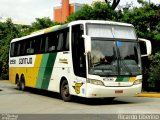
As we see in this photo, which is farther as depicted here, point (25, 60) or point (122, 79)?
point (25, 60)

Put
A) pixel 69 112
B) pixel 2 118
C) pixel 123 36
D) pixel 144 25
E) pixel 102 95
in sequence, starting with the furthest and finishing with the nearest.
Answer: pixel 144 25 < pixel 123 36 < pixel 102 95 < pixel 69 112 < pixel 2 118

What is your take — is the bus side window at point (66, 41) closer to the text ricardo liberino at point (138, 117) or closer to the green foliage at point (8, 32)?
the text ricardo liberino at point (138, 117)

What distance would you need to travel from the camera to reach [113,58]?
50.8ft

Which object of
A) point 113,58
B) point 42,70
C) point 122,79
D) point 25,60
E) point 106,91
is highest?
point 113,58

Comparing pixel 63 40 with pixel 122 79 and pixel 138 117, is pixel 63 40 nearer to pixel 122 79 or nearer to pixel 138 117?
pixel 122 79

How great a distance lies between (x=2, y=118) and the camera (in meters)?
11.9

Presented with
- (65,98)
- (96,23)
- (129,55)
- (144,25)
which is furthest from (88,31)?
(144,25)

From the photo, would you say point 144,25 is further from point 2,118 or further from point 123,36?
point 2,118

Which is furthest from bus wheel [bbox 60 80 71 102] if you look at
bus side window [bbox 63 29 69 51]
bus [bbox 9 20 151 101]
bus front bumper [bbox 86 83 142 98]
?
bus front bumper [bbox 86 83 142 98]

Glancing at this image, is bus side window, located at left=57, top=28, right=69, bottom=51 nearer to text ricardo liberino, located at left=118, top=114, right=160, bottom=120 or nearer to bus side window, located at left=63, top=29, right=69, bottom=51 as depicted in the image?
bus side window, located at left=63, top=29, right=69, bottom=51

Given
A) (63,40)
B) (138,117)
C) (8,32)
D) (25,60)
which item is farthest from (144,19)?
(8,32)

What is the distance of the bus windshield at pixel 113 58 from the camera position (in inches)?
599

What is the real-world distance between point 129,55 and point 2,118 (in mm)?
6039

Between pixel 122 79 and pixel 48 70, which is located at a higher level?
pixel 48 70
